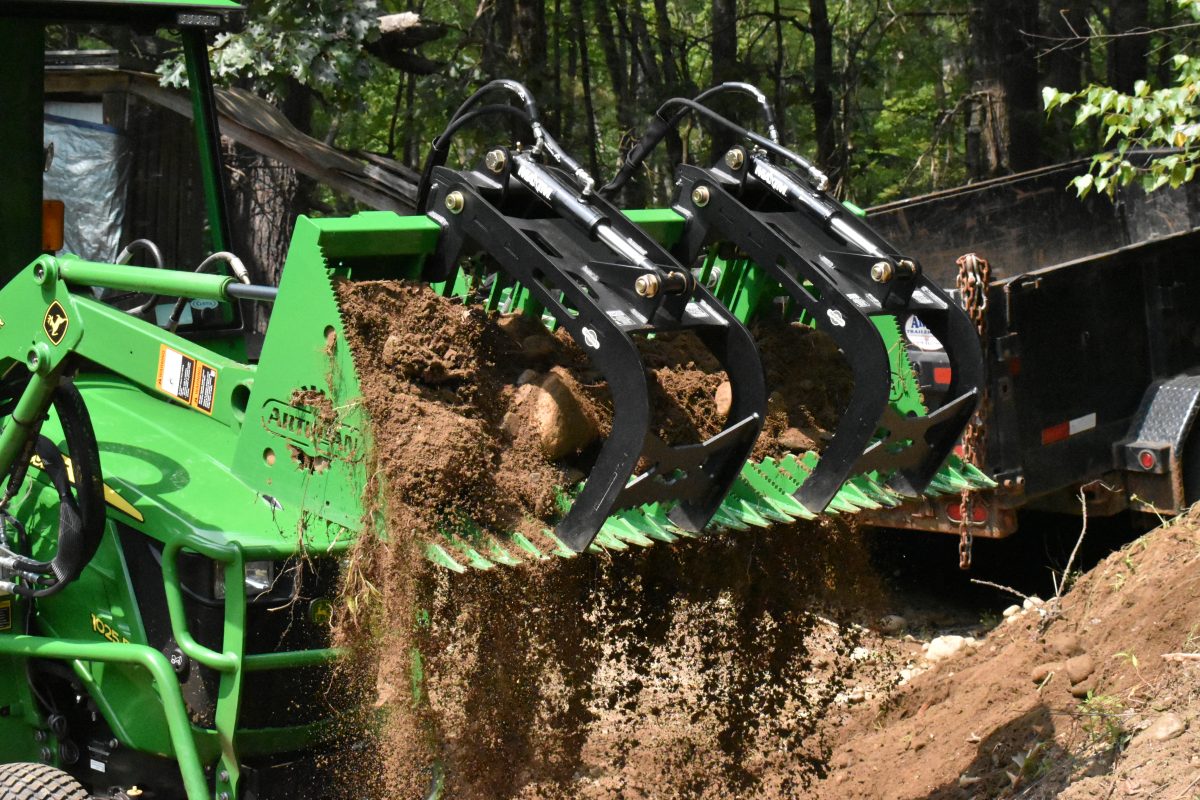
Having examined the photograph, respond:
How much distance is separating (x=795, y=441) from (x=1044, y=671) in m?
1.62

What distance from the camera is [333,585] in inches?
142

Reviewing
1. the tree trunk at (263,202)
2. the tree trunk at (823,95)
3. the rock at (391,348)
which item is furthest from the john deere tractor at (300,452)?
the tree trunk at (823,95)

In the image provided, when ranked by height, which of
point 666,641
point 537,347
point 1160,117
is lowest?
point 666,641

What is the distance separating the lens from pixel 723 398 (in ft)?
12.4

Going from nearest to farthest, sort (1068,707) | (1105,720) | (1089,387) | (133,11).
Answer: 1. (1105,720)
2. (133,11)
3. (1068,707)
4. (1089,387)

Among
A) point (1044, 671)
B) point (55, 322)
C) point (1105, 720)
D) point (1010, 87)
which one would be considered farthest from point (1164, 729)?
point (1010, 87)

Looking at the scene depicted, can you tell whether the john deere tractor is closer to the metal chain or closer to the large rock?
the large rock

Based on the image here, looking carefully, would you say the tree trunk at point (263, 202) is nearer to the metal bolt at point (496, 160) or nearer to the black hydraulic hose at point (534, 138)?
the black hydraulic hose at point (534, 138)

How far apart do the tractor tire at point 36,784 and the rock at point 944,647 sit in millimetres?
3981

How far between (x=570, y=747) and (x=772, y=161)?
1.85 meters

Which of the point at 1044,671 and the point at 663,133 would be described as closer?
the point at 663,133

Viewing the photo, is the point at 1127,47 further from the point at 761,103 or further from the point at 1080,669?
the point at 761,103

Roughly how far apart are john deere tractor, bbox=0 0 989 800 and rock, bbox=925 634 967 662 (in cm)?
250

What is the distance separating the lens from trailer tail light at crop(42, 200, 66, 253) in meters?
4.40
